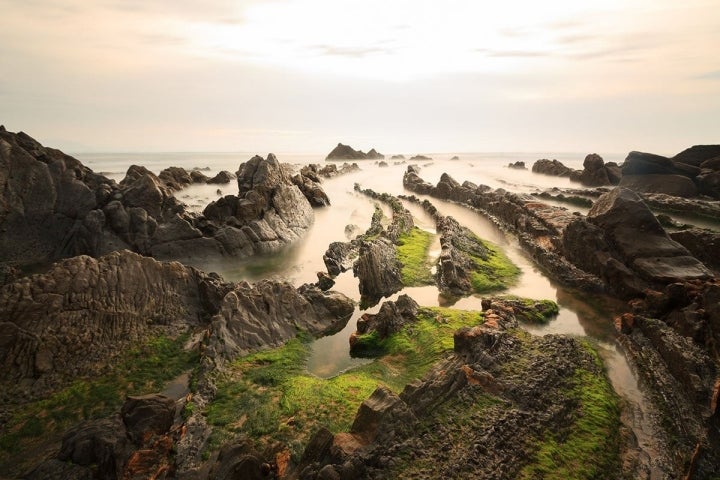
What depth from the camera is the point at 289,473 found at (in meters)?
9.09

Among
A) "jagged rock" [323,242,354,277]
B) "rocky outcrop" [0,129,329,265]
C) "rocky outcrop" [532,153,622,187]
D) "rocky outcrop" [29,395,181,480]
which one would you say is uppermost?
"rocky outcrop" [532,153,622,187]

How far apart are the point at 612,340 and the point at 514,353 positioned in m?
5.98

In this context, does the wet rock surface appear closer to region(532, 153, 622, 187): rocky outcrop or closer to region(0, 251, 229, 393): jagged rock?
region(0, 251, 229, 393): jagged rock

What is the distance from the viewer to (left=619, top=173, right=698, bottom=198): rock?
4853 cm

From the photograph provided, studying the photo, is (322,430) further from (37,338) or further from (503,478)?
(37,338)

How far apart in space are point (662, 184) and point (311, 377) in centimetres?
5570

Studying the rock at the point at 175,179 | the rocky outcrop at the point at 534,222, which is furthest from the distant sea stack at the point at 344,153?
the rocky outcrop at the point at 534,222

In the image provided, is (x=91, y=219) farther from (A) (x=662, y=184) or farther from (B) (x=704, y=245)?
(A) (x=662, y=184)

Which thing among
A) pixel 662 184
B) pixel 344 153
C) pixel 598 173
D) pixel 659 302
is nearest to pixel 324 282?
pixel 659 302

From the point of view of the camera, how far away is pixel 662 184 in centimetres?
5112

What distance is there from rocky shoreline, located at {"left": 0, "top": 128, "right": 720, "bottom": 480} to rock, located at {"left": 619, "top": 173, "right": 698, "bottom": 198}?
3076cm

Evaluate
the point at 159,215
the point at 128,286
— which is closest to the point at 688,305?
the point at 128,286

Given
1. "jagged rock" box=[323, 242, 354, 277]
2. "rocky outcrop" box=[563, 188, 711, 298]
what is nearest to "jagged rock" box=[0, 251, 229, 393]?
"jagged rock" box=[323, 242, 354, 277]

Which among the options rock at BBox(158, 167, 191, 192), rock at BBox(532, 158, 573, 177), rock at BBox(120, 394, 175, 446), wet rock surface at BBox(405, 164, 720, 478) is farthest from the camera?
rock at BBox(532, 158, 573, 177)
